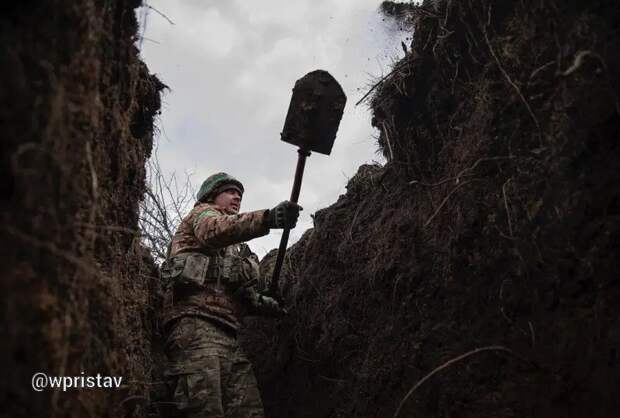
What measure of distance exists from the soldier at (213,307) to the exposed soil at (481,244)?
1.95ft

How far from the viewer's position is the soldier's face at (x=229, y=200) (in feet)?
18.0

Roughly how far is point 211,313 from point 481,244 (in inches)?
89.1

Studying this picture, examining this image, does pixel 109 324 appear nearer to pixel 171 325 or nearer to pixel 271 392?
pixel 171 325

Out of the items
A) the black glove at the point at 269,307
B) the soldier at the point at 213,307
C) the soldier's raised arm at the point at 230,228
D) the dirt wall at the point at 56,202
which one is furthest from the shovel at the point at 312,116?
the dirt wall at the point at 56,202

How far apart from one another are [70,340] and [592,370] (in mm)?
2142

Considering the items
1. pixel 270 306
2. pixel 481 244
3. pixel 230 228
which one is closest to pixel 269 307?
pixel 270 306

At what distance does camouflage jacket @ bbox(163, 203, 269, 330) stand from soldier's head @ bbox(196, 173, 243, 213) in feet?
1.35

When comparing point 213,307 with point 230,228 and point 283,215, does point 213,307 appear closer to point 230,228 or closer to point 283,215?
point 230,228

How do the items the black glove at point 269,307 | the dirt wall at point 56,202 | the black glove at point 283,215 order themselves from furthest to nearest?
the black glove at point 269,307 < the black glove at point 283,215 < the dirt wall at point 56,202

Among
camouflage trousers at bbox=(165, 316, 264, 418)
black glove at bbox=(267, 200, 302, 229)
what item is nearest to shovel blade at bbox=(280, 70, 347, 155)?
black glove at bbox=(267, 200, 302, 229)

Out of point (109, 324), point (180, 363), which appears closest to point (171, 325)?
point (180, 363)

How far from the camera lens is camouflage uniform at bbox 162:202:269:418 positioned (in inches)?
171

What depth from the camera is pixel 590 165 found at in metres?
2.77

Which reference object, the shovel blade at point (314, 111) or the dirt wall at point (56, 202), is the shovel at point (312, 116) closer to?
the shovel blade at point (314, 111)
